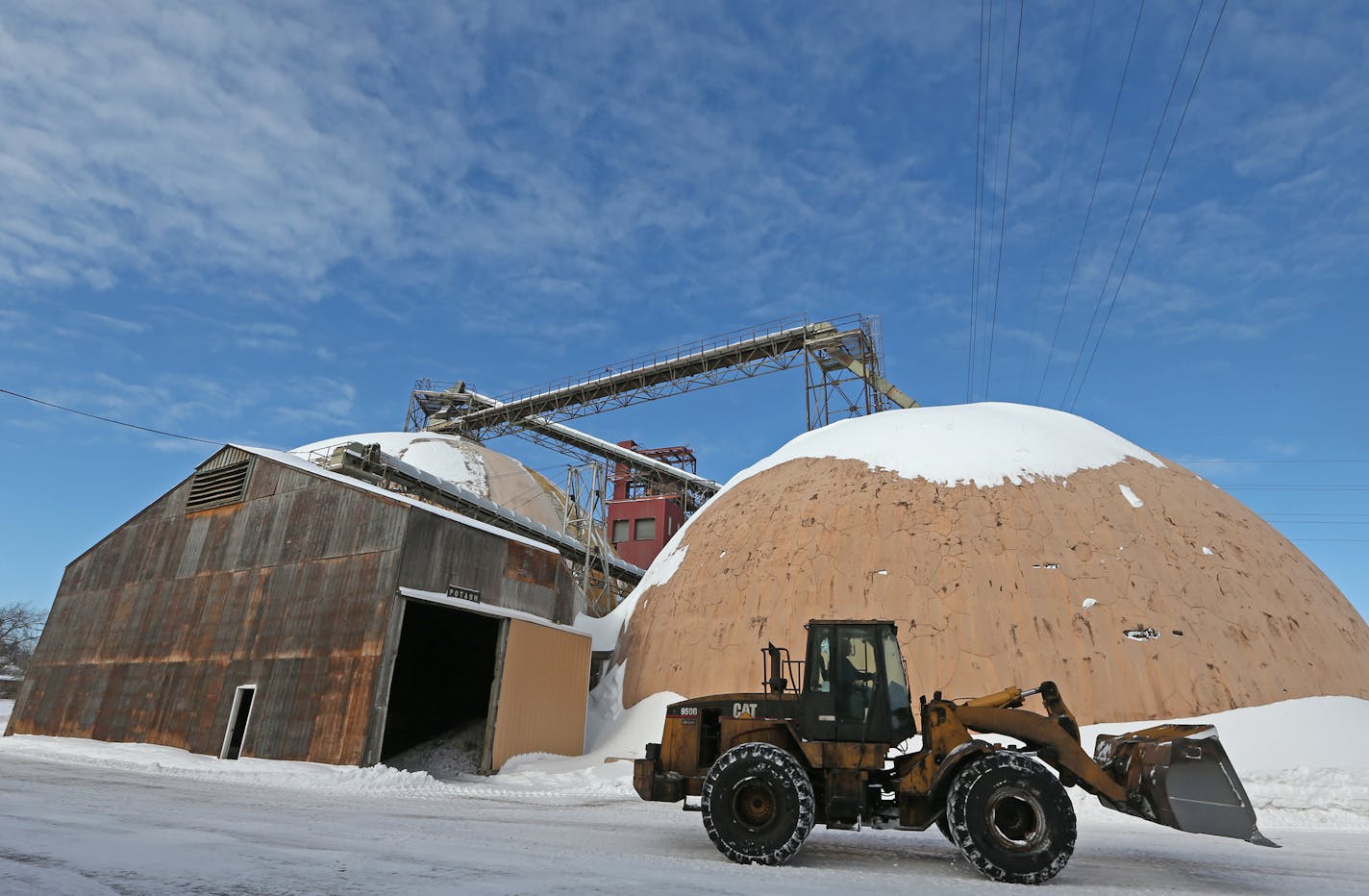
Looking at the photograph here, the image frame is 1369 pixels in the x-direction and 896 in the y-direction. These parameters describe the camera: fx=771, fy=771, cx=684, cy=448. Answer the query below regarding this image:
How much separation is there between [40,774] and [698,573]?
1485cm

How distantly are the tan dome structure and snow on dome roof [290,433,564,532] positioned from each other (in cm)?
1951

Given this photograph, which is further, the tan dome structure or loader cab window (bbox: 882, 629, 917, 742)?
the tan dome structure

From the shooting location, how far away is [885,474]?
2175cm

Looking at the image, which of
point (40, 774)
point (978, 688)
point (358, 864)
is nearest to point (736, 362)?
point (978, 688)

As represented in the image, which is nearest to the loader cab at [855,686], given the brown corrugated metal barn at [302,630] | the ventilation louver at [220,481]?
the brown corrugated metal barn at [302,630]

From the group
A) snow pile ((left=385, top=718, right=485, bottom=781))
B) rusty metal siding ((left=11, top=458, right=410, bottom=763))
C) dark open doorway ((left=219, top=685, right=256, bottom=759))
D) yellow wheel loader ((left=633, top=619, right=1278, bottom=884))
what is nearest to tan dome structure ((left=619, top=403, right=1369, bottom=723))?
snow pile ((left=385, top=718, right=485, bottom=781))

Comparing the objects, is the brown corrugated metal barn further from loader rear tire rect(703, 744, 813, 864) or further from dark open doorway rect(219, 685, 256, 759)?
loader rear tire rect(703, 744, 813, 864)

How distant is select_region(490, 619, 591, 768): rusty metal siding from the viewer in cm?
1841

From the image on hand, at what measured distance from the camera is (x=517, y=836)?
8.72 metres

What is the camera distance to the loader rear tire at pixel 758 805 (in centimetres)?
775

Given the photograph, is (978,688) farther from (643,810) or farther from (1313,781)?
(643,810)

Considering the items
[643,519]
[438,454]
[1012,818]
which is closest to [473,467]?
[438,454]

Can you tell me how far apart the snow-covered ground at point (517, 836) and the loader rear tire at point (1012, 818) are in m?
0.32

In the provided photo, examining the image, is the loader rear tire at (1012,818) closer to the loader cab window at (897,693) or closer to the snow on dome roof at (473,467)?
the loader cab window at (897,693)
